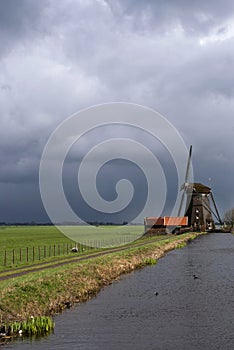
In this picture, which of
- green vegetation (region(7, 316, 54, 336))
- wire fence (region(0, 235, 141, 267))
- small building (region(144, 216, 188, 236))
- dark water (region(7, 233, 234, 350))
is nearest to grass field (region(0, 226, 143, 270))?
wire fence (region(0, 235, 141, 267))

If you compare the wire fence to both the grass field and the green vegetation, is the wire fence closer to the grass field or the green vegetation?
the grass field

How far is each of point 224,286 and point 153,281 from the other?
5383mm

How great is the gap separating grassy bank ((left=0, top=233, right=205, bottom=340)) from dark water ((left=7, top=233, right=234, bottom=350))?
0.92 m

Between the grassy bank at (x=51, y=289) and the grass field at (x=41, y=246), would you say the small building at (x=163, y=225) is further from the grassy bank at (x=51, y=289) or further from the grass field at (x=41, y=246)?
the grassy bank at (x=51, y=289)

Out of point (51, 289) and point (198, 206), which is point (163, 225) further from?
point (51, 289)

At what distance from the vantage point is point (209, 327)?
71.6 feet

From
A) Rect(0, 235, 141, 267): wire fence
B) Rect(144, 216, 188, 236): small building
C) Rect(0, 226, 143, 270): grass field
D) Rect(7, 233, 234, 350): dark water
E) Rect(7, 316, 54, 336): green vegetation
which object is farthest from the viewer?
Rect(144, 216, 188, 236): small building

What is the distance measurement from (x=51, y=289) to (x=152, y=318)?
6.32m

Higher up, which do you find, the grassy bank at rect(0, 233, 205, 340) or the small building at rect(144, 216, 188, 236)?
the small building at rect(144, 216, 188, 236)

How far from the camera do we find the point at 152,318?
2367cm

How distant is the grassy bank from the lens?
74.1 ft

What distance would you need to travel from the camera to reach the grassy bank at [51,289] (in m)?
22.6

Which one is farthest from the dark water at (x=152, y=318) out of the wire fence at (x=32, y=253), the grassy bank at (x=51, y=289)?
the wire fence at (x=32, y=253)

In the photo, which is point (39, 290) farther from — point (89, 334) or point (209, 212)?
point (209, 212)
